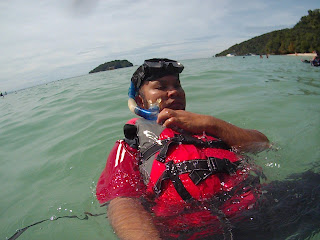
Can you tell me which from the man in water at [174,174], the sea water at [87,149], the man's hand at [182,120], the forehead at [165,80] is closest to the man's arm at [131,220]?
the man in water at [174,174]

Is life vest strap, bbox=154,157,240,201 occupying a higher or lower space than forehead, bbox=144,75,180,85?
lower

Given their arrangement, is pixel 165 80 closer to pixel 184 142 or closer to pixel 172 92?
pixel 172 92

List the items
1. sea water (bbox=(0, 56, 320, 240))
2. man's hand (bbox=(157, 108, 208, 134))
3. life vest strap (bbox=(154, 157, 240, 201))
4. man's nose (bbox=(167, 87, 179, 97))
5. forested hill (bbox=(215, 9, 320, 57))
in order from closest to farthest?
1. life vest strap (bbox=(154, 157, 240, 201))
2. man's hand (bbox=(157, 108, 208, 134))
3. man's nose (bbox=(167, 87, 179, 97))
4. sea water (bbox=(0, 56, 320, 240))
5. forested hill (bbox=(215, 9, 320, 57))

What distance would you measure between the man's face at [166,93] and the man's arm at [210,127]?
0.27m

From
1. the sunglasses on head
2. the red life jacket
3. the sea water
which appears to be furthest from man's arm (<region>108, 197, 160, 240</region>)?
the sunglasses on head

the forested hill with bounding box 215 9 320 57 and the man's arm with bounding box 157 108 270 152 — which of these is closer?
the man's arm with bounding box 157 108 270 152

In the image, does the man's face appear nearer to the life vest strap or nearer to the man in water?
the man in water

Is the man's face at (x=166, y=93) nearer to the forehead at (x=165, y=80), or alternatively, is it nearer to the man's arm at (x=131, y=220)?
the forehead at (x=165, y=80)

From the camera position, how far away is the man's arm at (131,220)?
1.75 m

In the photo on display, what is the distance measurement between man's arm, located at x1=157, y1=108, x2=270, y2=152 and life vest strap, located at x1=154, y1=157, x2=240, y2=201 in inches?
14.6

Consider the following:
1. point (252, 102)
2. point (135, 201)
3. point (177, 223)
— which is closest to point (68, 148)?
point (135, 201)

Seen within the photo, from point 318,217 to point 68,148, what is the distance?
13.9 ft

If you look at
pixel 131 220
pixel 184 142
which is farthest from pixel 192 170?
pixel 131 220

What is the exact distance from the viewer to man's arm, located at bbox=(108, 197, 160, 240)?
1754mm
